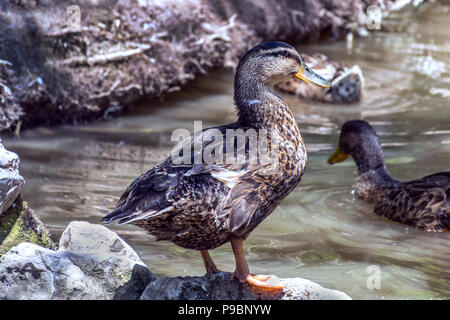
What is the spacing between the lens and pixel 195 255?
585 cm

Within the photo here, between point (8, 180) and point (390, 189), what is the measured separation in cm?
379

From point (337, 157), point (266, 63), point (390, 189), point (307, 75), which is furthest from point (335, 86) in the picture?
point (266, 63)

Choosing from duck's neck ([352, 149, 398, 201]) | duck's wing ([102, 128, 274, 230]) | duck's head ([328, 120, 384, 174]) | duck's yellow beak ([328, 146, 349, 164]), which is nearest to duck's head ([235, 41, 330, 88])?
duck's wing ([102, 128, 274, 230])

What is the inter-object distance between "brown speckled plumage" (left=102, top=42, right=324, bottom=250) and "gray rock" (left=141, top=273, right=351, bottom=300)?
0.23 m

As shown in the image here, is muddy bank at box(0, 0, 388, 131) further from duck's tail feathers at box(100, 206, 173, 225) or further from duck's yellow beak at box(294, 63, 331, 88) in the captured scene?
duck's tail feathers at box(100, 206, 173, 225)

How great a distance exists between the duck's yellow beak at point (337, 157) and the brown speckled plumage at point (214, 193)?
11.3 ft

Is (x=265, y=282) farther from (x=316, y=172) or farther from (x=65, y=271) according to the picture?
(x=316, y=172)

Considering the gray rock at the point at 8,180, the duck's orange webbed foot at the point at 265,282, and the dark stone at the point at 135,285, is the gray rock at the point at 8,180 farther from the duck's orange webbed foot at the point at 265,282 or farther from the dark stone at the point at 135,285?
the duck's orange webbed foot at the point at 265,282

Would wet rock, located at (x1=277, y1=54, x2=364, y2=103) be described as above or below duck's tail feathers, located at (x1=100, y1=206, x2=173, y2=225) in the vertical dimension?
below

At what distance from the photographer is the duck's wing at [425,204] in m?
6.66

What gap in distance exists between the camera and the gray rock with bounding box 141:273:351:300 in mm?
4367

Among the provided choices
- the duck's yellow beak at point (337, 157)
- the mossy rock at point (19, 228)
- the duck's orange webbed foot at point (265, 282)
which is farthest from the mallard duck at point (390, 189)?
the mossy rock at point (19, 228)

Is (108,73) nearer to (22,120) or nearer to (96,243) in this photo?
(22,120)

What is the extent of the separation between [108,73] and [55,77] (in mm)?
775
